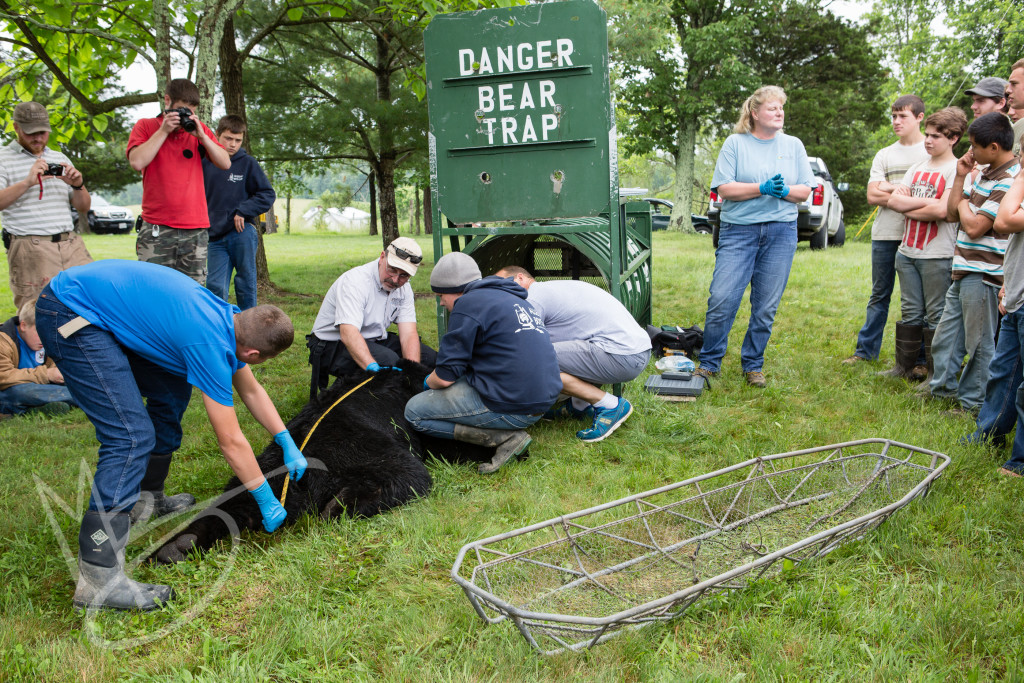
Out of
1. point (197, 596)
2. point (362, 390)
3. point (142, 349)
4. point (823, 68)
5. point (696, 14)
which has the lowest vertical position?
point (197, 596)

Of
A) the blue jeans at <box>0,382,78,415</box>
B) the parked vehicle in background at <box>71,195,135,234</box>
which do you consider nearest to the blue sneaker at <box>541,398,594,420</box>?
the blue jeans at <box>0,382,78,415</box>

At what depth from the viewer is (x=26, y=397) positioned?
4.77 metres

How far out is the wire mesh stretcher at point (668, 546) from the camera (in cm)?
231

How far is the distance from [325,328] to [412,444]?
1308 mm

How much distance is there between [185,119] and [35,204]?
4.38 feet

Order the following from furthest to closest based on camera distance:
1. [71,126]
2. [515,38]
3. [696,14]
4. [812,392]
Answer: [696,14] < [71,126] < [812,392] < [515,38]

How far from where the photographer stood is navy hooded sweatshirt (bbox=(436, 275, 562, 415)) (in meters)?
3.70

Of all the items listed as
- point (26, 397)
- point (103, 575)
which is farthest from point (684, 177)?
point (103, 575)

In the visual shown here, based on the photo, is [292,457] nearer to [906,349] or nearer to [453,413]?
[453,413]

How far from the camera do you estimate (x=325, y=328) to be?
4.73 meters

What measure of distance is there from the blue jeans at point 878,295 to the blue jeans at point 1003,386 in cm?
170

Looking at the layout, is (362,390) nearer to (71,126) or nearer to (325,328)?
(325,328)

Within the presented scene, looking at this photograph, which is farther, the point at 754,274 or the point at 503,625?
the point at 754,274

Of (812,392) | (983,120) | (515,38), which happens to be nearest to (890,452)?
(812,392)
